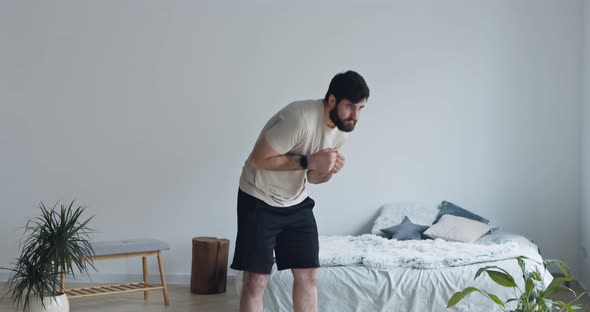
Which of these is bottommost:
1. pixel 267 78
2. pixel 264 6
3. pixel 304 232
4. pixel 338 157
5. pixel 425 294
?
pixel 425 294

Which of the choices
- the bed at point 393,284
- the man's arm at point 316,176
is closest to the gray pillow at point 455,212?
the bed at point 393,284

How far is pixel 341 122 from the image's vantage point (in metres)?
3.19

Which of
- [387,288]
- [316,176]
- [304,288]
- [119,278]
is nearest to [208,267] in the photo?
[119,278]

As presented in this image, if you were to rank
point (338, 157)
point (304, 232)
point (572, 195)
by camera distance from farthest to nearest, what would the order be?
1. point (572, 195)
2. point (304, 232)
3. point (338, 157)

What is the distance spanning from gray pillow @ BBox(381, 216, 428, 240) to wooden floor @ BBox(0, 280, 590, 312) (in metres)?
1.01

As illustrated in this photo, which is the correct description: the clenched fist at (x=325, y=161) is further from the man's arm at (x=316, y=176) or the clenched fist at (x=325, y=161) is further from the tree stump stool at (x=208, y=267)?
the tree stump stool at (x=208, y=267)

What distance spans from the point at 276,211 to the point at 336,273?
3.78ft

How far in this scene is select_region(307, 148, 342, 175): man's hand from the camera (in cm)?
310

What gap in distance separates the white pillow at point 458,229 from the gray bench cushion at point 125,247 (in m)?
1.85

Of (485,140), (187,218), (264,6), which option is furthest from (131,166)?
(485,140)

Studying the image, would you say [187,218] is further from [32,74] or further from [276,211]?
[276,211]

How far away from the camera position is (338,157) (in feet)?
10.3

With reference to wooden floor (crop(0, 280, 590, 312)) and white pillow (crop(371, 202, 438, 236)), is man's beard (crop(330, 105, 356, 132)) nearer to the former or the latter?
wooden floor (crop(0, 280, 590, 312))

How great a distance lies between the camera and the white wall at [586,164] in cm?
548
